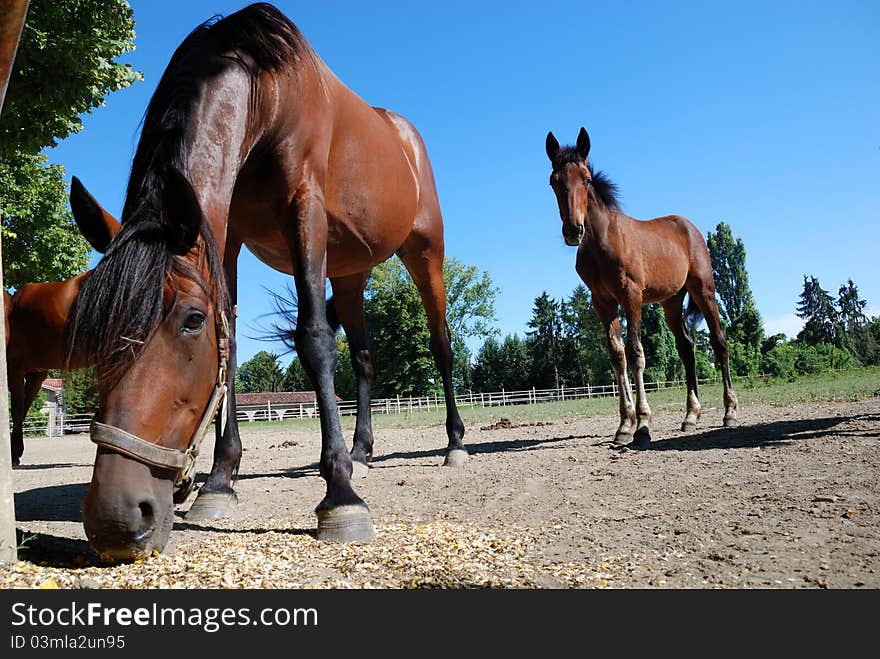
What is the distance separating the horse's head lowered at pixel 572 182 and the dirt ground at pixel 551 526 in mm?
2728

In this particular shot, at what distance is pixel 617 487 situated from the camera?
437 cm

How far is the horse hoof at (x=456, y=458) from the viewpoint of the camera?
5.85 metres

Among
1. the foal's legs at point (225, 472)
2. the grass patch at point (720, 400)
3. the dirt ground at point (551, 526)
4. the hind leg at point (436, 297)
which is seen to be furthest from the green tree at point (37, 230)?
the foal's legs at point (225, 472)

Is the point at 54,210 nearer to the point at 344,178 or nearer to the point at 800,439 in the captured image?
the point at 344,178

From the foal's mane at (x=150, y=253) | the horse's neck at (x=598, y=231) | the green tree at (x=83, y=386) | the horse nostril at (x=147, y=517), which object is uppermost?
the horse's neck at (x=598, y=231)

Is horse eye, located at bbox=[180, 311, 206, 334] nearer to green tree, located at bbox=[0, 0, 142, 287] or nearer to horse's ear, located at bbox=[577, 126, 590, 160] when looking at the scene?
horse's ear, located at bbox=[577, 126, 590, 160]

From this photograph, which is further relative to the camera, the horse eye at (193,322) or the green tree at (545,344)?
the green tree at (545,344)

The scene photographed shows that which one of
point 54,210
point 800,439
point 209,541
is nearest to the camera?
point 209,541

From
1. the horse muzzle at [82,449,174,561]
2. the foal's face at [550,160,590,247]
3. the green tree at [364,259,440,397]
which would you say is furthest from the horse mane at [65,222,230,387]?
the green tree at [364,259,440,397]

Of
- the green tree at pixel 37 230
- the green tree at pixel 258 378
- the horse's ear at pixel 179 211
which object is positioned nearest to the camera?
the horse's ear at pixel 179 211

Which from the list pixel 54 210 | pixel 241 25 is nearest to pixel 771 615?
pixel 241 25

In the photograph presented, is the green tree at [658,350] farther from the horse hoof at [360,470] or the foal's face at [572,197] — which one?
the horse hoof at [360,470]

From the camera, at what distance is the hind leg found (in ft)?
20.3

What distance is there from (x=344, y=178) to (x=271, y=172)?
2.65 ft
